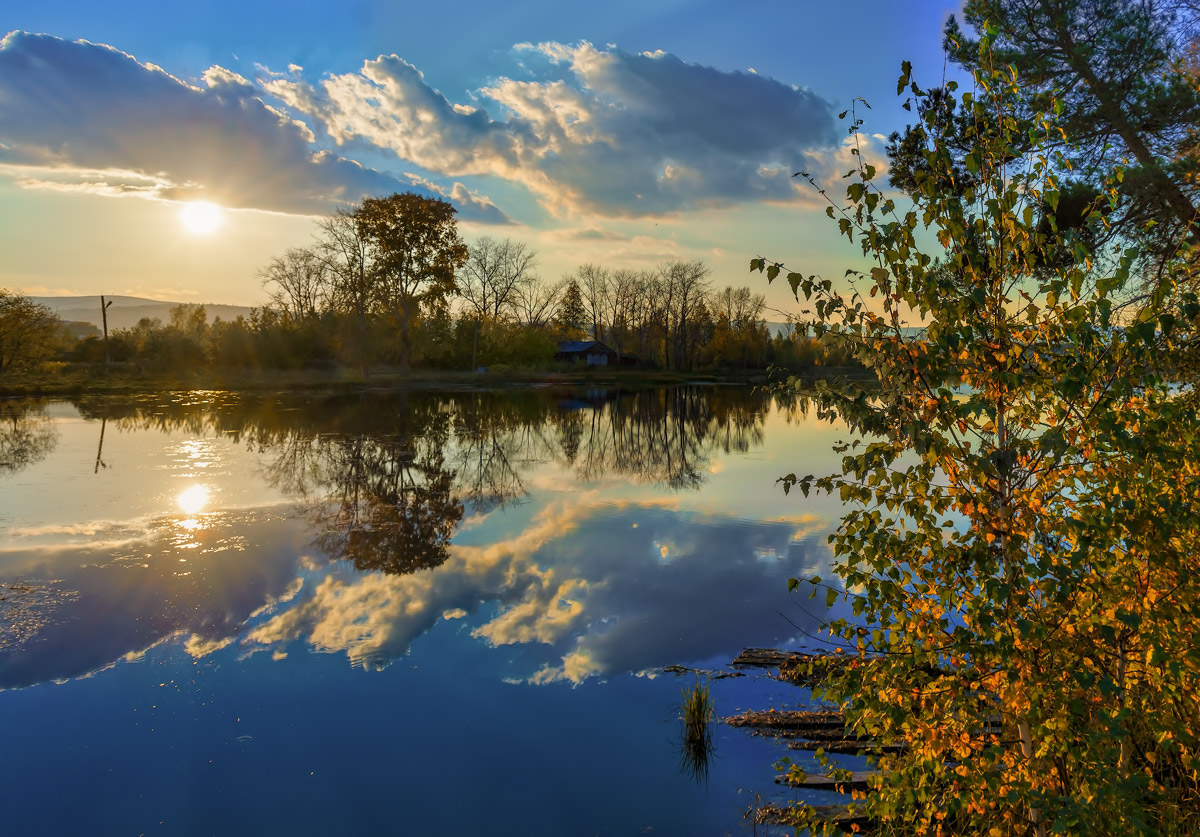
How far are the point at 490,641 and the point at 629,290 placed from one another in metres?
110

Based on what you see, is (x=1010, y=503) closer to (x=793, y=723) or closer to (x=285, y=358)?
(x=793, y=723)

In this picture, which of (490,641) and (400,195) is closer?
(490,641)

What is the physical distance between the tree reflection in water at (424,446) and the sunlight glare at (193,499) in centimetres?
183

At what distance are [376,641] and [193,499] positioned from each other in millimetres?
10396

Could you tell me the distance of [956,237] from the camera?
3.41m

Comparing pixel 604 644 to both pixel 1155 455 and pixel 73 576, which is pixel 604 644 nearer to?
pixel 1155 455

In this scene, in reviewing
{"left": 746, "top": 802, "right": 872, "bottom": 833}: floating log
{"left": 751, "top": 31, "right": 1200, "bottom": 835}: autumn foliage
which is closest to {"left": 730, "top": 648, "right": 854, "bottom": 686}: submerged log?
{"left": 746, "top": 802, "right": 872, "bottom": 833}: floating log

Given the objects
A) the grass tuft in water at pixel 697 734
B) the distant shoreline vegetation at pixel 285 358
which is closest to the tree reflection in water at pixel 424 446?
the grass tuft in water at pixel 697 734

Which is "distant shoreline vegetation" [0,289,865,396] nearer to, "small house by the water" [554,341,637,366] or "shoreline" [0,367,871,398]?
"shoreline" [0,367,871,398]

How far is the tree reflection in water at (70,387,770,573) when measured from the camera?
1644cm

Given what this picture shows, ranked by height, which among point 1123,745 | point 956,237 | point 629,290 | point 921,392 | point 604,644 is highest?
point 629,290

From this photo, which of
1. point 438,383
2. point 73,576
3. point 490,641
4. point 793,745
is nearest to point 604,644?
point 490,641

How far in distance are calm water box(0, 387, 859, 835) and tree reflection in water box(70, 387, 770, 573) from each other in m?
→ 0.20

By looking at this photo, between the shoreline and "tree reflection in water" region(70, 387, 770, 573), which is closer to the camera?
"tree reflection in water" region(70, 387, 770, 573)
